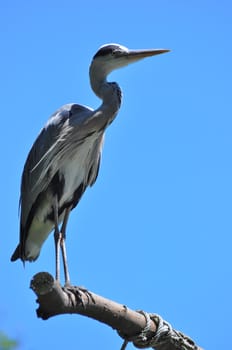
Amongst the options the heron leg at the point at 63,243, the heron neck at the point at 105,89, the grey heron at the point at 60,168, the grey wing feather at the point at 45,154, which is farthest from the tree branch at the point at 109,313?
the heron neck at the point at 105,89

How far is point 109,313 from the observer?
3404 mm

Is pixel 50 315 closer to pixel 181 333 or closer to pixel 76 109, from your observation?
pixel 181 333

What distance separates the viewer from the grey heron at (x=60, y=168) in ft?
16.7

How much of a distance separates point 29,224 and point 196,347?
1883mm

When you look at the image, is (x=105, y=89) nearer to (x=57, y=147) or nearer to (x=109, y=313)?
(x=57, y=147)

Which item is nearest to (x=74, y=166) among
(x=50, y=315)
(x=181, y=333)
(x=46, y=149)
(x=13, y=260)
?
(x=46, y=149)

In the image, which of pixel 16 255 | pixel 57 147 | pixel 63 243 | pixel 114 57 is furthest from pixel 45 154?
pixel 114 57

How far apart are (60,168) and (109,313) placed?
6.20ft

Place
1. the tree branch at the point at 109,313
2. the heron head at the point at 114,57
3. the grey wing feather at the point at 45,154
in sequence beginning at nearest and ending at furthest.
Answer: the tree branch at the point at 109,313 < the grey wing feather at the point at 45,154 < the heron head at the point at 114,57

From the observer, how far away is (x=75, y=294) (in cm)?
330

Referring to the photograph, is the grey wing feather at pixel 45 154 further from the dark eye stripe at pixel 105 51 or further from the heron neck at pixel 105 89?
the dark eye stripe at pixel 105 51

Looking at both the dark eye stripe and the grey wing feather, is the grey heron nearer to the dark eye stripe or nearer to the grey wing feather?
the grey wing feather

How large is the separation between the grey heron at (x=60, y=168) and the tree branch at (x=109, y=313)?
1371 mm

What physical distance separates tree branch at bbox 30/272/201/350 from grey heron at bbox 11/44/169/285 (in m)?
1.37
